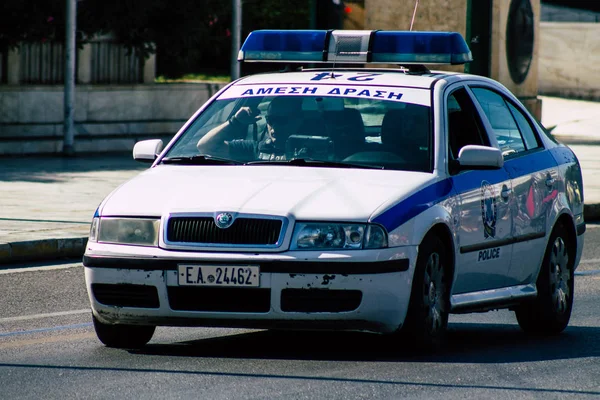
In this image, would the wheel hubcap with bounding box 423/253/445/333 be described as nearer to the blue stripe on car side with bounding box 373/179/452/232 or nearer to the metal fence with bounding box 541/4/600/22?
the blue stripe on car side with bounding box 373/179/452/232

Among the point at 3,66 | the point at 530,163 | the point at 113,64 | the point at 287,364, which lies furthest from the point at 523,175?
the point at 113,64

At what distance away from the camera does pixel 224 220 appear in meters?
6.73

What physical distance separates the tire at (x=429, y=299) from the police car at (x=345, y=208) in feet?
0.04

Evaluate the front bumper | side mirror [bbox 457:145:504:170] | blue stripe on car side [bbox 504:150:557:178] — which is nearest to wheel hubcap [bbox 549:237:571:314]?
blue stripe on car side [bbox 504:150:557:178]

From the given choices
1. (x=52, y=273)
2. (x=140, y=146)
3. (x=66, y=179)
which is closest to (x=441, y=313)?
(x=140, y=146)

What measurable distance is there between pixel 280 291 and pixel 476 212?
1395 millimetres

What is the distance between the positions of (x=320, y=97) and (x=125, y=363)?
1.92 m

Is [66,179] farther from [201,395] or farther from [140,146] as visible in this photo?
[201,395]

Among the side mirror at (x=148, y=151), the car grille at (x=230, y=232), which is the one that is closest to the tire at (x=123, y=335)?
the car grille at (x=230, y=232)

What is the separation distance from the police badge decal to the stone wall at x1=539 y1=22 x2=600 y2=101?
95.8 feet

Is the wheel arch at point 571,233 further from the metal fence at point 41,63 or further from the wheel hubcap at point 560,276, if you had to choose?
the metal fence at point 41,63

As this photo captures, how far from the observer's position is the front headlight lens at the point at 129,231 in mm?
6863

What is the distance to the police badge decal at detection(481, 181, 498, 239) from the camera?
7.70 meters

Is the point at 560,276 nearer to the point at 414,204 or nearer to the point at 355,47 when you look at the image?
the point at 355,47
